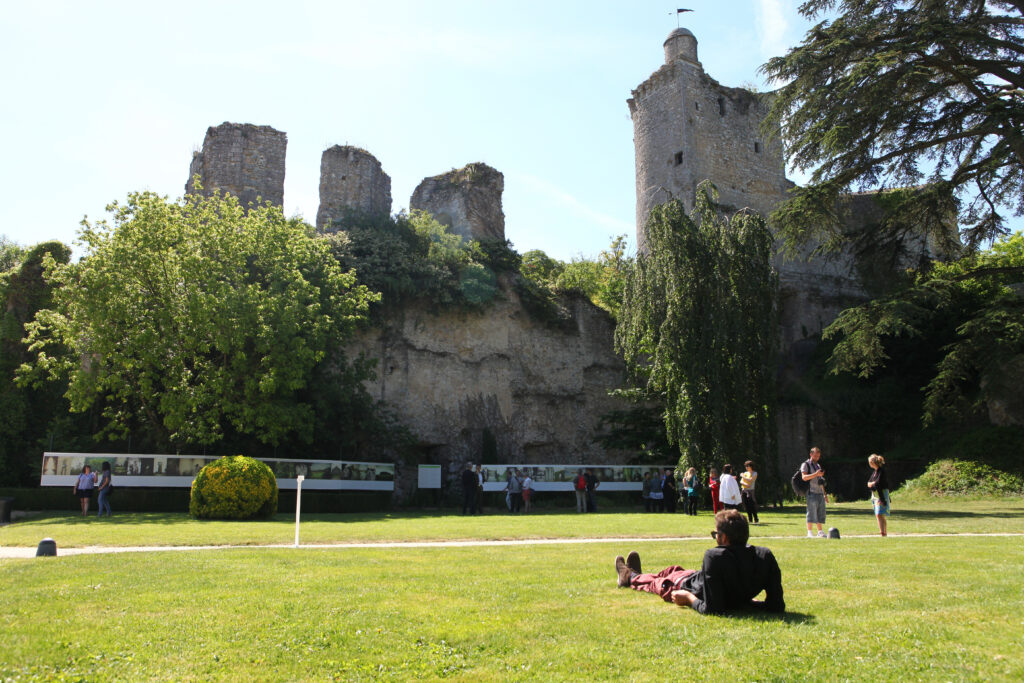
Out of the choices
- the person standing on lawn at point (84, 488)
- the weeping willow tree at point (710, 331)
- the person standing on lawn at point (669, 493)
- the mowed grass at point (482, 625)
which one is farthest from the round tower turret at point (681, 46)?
the mowed grass at point (482, 625)

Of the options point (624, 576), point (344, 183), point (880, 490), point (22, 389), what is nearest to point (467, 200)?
point (344, 183)

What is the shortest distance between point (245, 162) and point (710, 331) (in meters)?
21.1

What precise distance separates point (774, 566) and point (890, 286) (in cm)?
2660

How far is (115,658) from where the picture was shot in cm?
446

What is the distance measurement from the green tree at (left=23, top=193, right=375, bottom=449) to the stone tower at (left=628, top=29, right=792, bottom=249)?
22040mm

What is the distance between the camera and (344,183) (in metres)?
32.6

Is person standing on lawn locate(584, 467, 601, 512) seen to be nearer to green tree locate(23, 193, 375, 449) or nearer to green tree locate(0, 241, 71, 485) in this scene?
green tree locate(23, 193, 375, 449)

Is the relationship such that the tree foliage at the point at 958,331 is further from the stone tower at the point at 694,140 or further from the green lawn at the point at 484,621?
the stone tower at the point at 694,140

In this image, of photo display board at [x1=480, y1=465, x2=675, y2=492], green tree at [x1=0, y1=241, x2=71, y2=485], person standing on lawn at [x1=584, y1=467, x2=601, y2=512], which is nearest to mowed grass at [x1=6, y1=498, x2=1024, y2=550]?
person standing on lawn at [x1=584, y1=467, x2=601, y2=512]

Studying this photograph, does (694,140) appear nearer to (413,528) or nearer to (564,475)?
(564,475)

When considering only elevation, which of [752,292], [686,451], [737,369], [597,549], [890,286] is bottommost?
[597,549]

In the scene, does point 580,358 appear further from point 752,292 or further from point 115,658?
point 115,658

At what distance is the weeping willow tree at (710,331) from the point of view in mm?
20359

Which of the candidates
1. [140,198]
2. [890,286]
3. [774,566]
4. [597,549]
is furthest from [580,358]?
[774,566]
